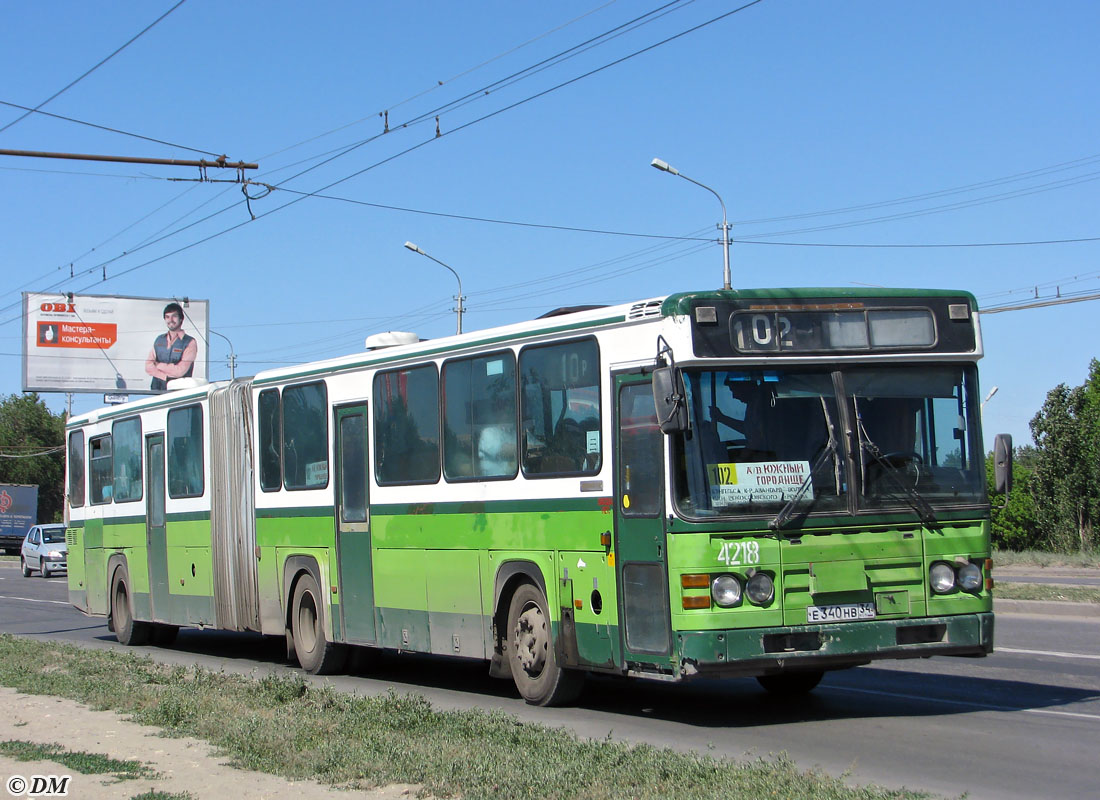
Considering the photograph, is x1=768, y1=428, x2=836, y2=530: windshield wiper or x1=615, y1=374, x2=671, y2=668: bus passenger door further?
x1=615, y1=374, x2=671, y2=668: bus passenger door

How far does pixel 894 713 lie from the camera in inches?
411

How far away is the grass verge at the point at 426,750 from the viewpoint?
7.26 meters

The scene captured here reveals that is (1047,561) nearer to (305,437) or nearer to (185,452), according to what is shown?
(185,452)

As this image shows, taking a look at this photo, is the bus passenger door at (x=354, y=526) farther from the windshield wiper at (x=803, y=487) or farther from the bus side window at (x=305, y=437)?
the windshield wiper at (x=803, y=487)

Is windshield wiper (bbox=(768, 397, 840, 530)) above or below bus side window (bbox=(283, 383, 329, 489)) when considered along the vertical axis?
below

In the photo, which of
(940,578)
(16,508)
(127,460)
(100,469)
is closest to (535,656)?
(940,578)

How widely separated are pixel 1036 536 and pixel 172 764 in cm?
5249

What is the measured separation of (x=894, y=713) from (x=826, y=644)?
133 centimetres

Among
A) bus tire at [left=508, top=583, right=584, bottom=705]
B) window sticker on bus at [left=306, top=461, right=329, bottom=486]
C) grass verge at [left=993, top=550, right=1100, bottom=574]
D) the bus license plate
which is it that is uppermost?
window sticker on bus at [left=306, top=461, right=329, bottom=486]

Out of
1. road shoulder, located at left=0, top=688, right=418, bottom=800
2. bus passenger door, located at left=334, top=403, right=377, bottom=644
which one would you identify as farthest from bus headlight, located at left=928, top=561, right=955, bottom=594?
bus passenger door, located at left=334, top=403, right=377, bottom=644

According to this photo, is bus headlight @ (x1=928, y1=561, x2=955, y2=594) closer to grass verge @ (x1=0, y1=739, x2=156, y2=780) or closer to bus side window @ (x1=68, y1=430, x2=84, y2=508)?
grass verge @ (x1=0, y1=739, x2=156, y2=780)

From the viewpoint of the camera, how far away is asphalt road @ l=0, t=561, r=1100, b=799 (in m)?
8.16

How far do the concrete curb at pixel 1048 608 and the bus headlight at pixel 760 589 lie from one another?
10.5m

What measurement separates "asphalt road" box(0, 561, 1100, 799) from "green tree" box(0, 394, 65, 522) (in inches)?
3382
